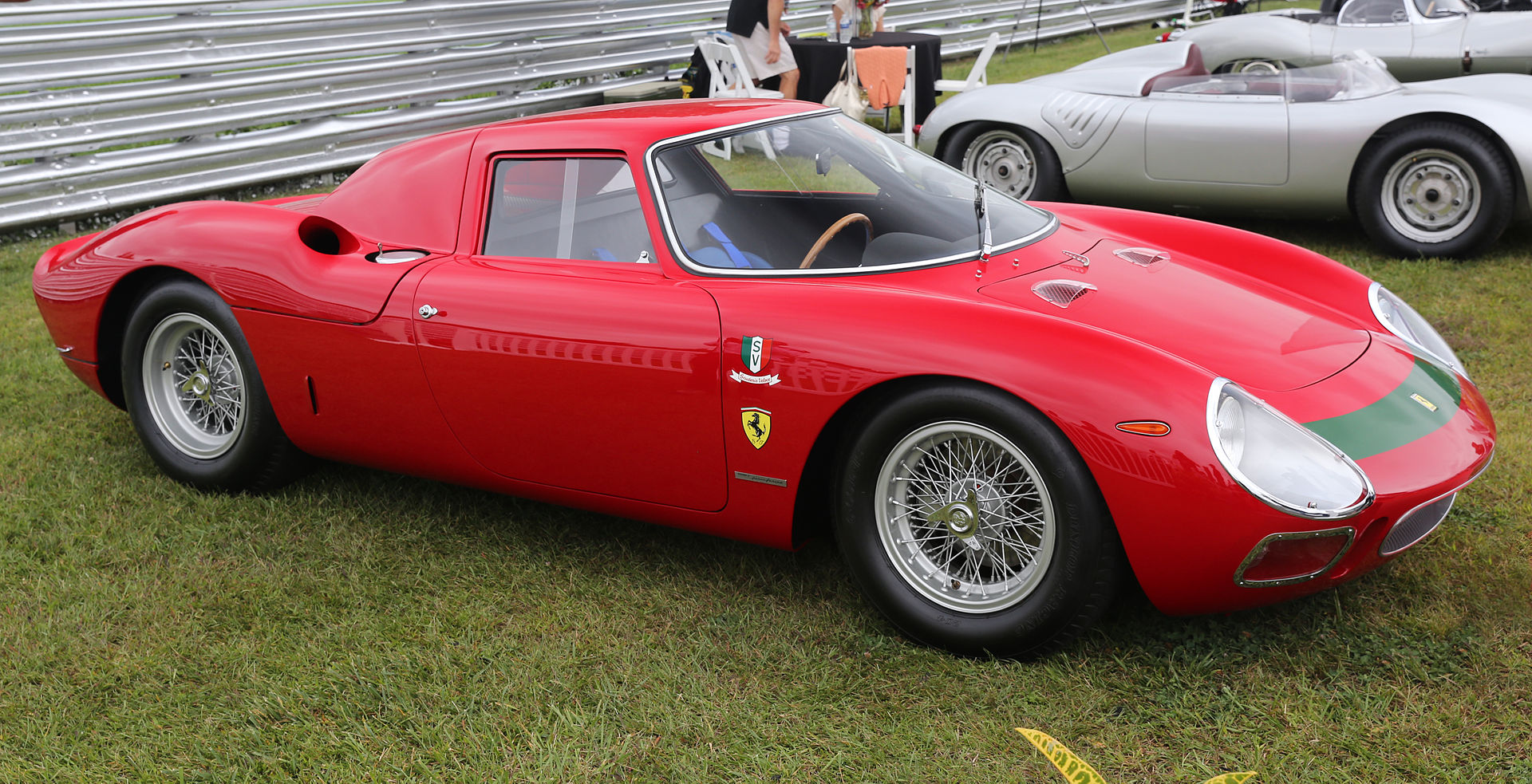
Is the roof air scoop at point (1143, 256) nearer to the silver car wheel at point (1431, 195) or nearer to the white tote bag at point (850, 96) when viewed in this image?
the silver car wheel at point (1431, 195)

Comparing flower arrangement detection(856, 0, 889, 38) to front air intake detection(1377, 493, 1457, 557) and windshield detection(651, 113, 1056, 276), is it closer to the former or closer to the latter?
windshield detection(651, 113, 1056, 276)

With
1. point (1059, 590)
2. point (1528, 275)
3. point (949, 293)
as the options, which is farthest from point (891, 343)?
point (1528, 275)

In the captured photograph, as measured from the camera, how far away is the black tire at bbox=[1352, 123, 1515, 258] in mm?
5348

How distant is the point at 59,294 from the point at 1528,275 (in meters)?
6.11

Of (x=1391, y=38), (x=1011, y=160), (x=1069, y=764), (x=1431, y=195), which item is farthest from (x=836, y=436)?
(x=1391, y=38)

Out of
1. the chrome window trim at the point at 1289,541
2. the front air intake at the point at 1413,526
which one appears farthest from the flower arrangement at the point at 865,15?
the chrome window trim at the point at 1289,541

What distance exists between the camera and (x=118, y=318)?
3965 millimetres

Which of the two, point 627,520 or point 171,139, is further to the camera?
point 171,139

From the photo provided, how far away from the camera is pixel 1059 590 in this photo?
98.3 inches

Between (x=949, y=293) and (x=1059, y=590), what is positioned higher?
(x=949, y=293)

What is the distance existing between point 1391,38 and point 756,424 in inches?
318

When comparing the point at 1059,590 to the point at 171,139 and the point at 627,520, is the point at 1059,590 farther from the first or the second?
the point at 171,139

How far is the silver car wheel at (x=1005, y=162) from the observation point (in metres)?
6.68

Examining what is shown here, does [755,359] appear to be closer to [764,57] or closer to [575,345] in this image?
[575,345]
